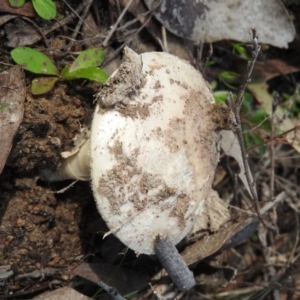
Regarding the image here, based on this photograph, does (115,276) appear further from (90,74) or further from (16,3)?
(16,3)

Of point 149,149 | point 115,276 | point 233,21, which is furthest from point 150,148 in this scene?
point 233,21

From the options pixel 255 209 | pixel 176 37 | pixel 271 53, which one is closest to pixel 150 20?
pixel 176 37

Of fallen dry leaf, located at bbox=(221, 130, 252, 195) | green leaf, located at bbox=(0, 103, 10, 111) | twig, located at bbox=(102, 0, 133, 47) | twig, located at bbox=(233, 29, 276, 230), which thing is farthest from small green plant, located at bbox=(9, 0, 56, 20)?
fallen dry leaf, located at bbox=(221, 130, 252, 195)

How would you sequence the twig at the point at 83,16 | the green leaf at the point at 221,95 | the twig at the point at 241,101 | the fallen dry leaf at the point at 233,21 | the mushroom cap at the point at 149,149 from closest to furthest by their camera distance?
the mushroom cap at the point at 149,149 → the twig at the point at 241,101 → the twig at the point at 83,16 → the fallen dry leaf at the point at 233,21 → the green leaf at the point at 221,95

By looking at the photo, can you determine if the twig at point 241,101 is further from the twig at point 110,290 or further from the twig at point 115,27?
the twig at point 110,290

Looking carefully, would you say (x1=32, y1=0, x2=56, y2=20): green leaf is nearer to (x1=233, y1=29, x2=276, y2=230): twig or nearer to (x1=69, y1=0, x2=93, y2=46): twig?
(x1=69, y1=0, x2=93, y2=46): twig

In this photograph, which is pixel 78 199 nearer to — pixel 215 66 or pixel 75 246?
pixel 75 246

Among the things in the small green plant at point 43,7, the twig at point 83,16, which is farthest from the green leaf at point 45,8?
the twig at point 83,16
